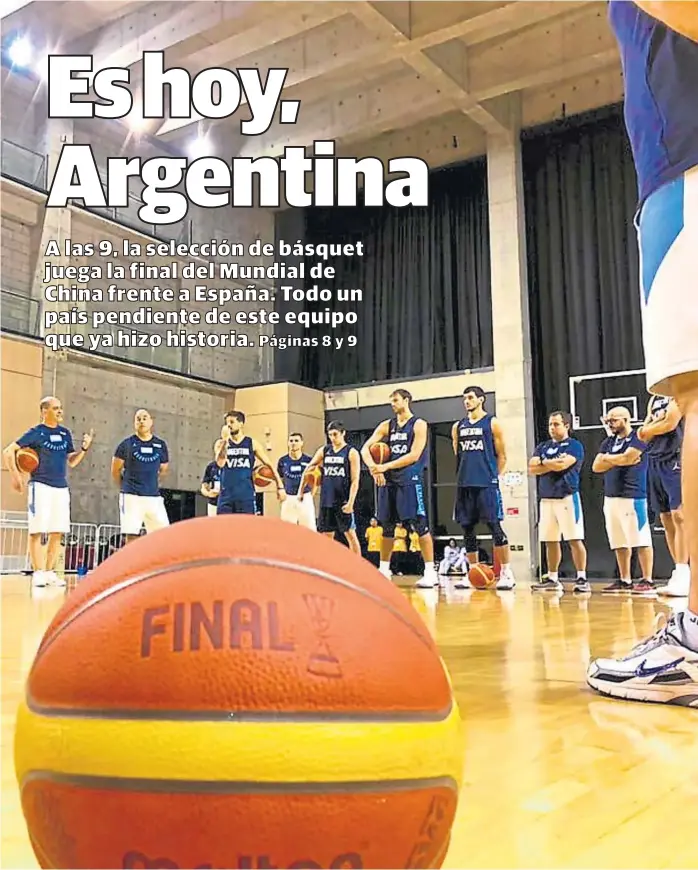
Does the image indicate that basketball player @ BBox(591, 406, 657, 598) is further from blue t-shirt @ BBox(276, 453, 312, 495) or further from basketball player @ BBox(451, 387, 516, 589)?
blue t-shirt @ BBox(276, 453, 312, 495)

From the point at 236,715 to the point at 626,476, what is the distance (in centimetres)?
678

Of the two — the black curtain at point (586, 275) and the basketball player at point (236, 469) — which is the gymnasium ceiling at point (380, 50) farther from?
the basketball player at point (236, 469)

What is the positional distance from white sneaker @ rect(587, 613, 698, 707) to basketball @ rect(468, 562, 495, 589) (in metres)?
5.20

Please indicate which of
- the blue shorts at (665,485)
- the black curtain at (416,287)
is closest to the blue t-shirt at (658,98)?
the blue shorts at (665,485)

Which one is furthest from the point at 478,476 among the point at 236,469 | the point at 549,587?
the point at 236,469

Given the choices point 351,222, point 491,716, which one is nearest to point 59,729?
point 491,716

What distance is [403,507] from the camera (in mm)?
7344

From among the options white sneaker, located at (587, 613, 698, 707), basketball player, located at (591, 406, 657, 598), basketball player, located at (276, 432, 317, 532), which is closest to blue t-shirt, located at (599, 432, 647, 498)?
basketball player, located at (591, 406, 657, 598)

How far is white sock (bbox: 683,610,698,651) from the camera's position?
5.61 feet

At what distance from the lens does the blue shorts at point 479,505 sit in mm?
7199

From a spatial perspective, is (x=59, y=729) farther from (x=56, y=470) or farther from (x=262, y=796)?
(x=56, y=470)

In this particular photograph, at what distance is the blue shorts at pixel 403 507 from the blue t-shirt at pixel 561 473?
3.52ft

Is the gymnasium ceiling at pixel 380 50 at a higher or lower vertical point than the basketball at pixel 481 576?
higher

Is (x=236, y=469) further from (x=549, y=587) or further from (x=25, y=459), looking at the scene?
(x=549, y=587)
